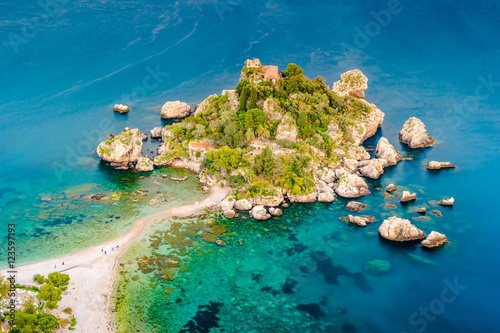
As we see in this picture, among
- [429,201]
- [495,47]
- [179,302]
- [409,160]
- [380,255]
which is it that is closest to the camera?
[179,302]

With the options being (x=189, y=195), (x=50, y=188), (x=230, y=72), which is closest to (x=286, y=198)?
(x=189, y=195)

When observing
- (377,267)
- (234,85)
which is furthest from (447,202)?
(234,85)

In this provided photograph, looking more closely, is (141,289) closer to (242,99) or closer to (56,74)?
(242,99)

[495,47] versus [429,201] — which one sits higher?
[495,47]

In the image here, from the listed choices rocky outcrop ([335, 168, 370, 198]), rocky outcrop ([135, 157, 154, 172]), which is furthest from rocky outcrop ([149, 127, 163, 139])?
rocky outcrop ([335, 168, 370, 198])

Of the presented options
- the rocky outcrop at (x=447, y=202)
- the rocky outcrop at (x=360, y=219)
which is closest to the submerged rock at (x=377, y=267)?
the rocky outcrop at (x=360, y=219)

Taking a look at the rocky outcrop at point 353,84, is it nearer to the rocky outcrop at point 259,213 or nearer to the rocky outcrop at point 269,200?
the rocky outcrop at point 269,200

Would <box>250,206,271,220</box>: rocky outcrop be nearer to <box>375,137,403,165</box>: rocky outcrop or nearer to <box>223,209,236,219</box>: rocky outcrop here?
<box>223,209,236,219</box>: rocky outcrop
